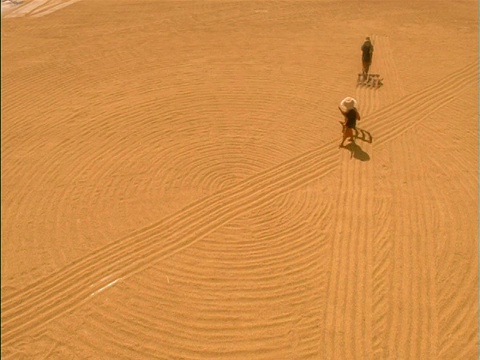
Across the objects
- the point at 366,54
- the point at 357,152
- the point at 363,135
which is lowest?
the point at 357,152

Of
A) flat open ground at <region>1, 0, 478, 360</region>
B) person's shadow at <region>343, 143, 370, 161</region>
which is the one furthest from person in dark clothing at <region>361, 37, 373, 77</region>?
person's shadow at <region>343, 143, 370, 161</region>

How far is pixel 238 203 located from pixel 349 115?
327 cm

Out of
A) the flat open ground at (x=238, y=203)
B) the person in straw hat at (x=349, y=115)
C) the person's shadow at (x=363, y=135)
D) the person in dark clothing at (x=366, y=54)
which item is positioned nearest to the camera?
the flat open ground at (x=238, y=203)

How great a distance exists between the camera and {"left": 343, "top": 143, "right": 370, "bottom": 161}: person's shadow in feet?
29.5

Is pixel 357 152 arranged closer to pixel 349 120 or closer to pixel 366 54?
pixel 349 120

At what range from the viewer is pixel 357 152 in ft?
30.1

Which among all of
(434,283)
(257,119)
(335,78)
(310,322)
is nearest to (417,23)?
(335,78)

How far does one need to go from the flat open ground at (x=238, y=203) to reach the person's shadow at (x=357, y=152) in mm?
51

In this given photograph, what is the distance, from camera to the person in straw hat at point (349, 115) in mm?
8891

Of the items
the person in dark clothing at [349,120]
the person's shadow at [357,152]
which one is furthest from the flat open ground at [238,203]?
the person in dark clothing at [349,120]

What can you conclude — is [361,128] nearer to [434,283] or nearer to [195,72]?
[434,283]

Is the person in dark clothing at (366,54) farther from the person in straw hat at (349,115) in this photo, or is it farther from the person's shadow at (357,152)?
the person's shadow at (357,152)

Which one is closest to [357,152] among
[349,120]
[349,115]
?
[349,120]

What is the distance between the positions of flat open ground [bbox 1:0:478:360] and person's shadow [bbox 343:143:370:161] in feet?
0.17
